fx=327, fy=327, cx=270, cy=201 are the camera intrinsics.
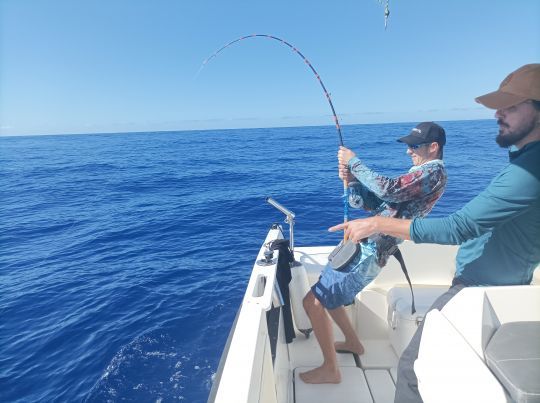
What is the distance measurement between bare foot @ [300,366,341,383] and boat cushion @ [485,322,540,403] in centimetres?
137

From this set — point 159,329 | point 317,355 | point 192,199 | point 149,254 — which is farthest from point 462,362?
point 192,199

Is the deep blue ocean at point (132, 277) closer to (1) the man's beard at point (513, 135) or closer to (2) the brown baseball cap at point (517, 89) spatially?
(1) the man's beard at point (513, 135)

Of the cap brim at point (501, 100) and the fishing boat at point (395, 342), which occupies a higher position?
the cap brim at point (501, 100)

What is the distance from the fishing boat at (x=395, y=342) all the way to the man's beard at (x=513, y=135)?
637 millimetres

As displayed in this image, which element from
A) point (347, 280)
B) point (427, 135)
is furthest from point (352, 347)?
point (427, 135)

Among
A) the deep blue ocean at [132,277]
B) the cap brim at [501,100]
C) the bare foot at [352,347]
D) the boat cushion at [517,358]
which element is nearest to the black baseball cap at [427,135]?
the cap brim at [501,100]

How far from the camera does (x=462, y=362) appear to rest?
124 cm

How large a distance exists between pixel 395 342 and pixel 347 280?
0.90 metres

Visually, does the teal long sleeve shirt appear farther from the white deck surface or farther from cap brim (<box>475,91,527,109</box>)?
the white deck surface

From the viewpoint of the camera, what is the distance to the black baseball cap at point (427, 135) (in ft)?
6.57

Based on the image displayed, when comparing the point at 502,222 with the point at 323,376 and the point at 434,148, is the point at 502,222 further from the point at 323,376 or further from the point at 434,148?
the point at 323,376

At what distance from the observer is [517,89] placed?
1302mm

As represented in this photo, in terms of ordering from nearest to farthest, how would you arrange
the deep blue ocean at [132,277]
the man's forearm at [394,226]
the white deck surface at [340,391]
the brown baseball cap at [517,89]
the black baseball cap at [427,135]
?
the brown baseball cap at [517,89]
the man's forearm at [394,226]
the black baseball cap at [427,135]
the white deck surface at [340,391]
the deep blue ocean at [132,277]

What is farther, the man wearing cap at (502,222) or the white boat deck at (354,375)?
the white boat deck at (354,375)
